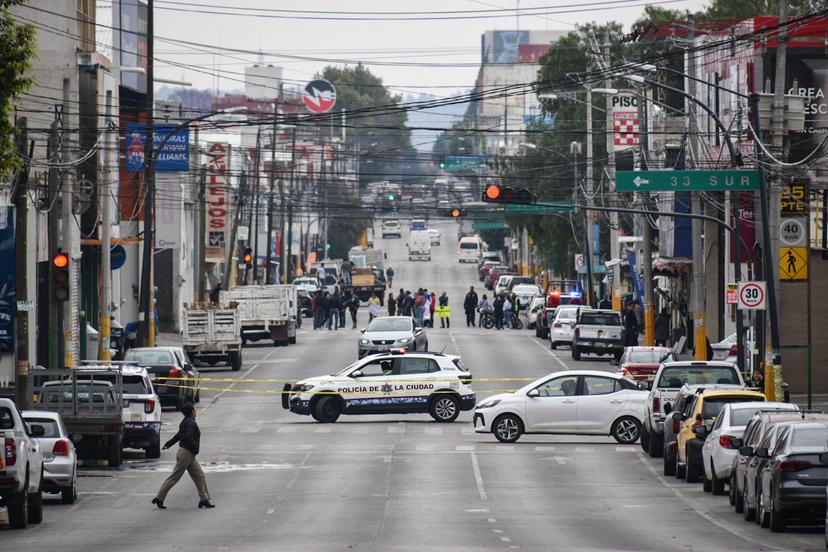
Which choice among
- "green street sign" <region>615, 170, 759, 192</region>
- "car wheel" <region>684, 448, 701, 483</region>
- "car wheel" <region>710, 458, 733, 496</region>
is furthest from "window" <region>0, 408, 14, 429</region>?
"green street sign" <region>615, 170, 759, 192</region>

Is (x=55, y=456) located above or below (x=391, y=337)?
below

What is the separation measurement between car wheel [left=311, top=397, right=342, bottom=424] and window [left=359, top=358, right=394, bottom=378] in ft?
3.54

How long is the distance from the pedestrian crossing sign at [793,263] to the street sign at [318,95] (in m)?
141

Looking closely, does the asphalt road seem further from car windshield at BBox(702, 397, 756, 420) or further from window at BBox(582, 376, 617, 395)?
car windshield at BBox(702, 397, 756, 420)

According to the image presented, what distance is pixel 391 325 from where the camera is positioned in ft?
179

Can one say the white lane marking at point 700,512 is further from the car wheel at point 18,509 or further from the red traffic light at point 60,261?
the red traffic light at point 60,261

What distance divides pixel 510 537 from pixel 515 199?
65.5 ft

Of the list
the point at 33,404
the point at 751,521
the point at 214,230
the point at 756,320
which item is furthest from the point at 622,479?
the point at 214,230

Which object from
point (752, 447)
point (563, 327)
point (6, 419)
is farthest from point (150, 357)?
point (752, 447)

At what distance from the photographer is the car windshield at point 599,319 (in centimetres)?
5750

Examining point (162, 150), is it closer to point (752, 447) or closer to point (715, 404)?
point (715, 404)

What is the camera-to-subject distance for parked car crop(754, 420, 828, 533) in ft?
62.4

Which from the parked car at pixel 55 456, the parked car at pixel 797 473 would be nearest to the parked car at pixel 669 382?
the parked car at pixel 797 473

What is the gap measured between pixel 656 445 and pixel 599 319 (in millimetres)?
26526
